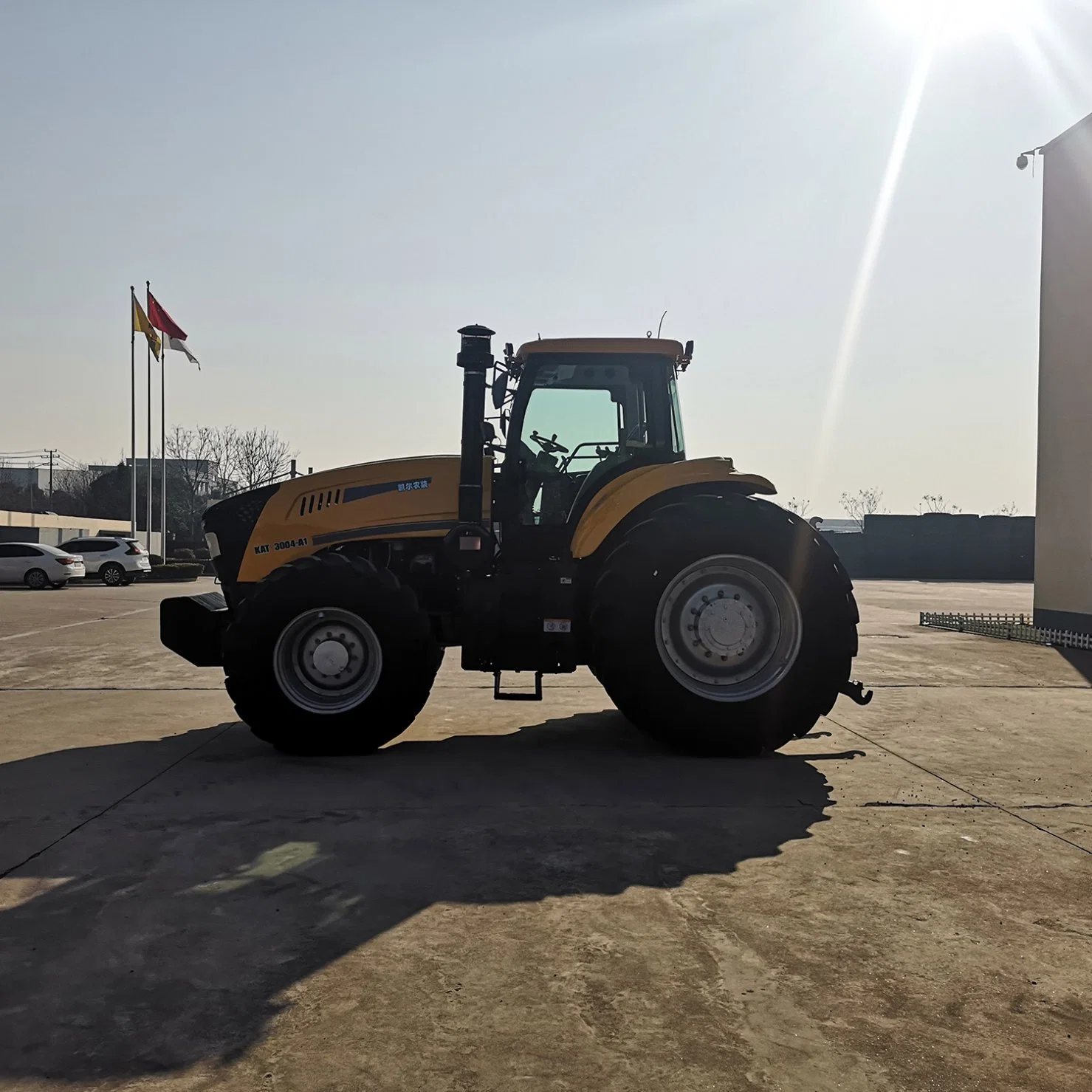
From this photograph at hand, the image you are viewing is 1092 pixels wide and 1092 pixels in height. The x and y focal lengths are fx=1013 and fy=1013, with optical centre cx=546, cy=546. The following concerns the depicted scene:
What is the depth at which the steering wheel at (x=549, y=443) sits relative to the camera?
7.09 m

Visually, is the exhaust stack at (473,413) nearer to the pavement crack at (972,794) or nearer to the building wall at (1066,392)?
the pavement crack at (972,794)

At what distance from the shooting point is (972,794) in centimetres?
547

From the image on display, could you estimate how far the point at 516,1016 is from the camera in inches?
112

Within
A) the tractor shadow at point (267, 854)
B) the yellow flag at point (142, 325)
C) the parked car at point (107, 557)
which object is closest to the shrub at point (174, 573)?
the parked car at point (107, 557)

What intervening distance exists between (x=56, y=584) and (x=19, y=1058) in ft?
98.0

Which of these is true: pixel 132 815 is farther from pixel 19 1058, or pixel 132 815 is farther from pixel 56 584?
pixel 56 584

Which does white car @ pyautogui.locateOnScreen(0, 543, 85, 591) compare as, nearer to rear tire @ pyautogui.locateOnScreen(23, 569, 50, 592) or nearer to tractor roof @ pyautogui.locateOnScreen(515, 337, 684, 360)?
rear tire @ pyautogui.locateOnScreen(23, 569, 50, 592)

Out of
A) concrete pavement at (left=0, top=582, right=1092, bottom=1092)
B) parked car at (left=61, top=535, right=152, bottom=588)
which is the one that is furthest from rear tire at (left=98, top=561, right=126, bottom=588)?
concrete pavement at (left=0, top=582, right=1092, bottom=1092)

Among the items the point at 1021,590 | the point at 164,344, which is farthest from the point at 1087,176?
the point at 164,344

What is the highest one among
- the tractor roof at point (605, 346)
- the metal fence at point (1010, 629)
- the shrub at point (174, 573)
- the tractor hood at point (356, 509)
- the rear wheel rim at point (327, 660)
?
the tractor roof at point (605, 346)

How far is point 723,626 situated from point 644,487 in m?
1.02

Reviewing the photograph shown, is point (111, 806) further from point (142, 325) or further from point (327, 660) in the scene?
point (142, 325)

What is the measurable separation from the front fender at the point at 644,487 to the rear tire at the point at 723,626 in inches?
6.7

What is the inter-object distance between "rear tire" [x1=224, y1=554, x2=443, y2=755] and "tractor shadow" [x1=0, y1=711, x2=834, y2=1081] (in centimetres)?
21
